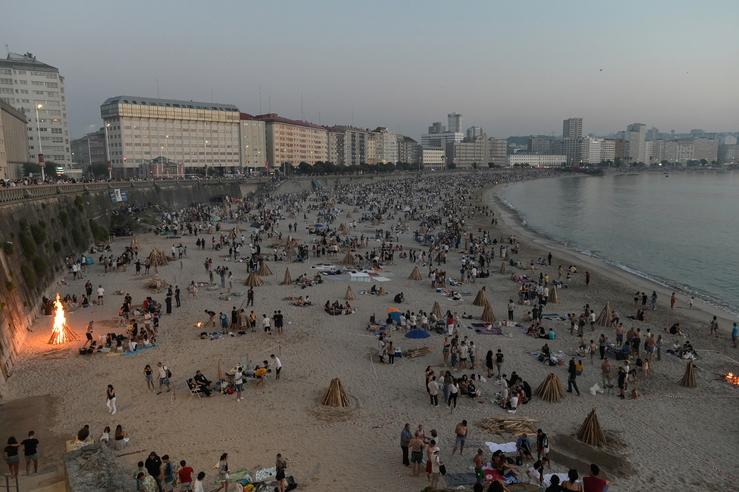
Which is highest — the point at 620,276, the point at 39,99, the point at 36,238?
the point at 39,99

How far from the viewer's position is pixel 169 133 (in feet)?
333

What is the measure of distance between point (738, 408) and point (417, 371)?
8071 mm

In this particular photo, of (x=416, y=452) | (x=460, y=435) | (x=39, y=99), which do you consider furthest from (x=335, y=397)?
(x=39, y=99)

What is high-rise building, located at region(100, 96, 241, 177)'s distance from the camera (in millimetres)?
95062

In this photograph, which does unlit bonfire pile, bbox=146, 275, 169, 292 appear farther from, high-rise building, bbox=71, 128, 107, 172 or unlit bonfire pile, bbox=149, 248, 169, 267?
high-rise building, bbox=71, 128, 107, 172

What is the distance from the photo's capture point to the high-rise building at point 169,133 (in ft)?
312

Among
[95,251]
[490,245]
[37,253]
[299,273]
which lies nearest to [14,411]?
[37,253]

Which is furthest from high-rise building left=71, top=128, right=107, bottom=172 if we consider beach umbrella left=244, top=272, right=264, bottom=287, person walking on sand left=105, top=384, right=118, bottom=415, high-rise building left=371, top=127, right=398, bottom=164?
person walking on sand left=105, top=384, right=118, bottom=415

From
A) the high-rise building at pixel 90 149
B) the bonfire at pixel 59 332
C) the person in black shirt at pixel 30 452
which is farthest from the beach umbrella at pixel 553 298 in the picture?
the high-rise building at pixel 90 149

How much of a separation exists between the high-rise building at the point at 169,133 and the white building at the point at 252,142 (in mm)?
1254

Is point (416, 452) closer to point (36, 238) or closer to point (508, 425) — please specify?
point (508, 425)

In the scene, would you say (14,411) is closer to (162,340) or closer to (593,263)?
(162,340)

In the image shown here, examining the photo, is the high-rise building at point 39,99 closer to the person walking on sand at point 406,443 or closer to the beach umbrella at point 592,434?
the person walking on sand at point 406,443

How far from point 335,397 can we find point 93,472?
5807 mm
